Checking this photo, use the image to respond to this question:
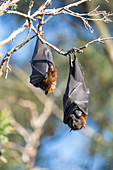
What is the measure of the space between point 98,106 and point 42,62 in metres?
10.7

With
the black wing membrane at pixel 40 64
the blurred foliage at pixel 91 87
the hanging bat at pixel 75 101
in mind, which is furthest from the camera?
the blurred foliage at pixel 91 87

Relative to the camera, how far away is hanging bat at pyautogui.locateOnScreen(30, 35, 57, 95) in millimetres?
5137

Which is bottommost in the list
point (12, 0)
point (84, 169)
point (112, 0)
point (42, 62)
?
point (12, 0)

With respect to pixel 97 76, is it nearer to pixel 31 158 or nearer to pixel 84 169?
pixel 84 169

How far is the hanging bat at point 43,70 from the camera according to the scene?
5.14 metres

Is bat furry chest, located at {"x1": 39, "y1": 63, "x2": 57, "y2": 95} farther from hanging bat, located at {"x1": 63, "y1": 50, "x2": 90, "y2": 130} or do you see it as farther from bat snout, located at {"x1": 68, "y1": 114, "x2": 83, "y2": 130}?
bat snout, located at {"x1": 68, "y1": 114, "x2": 83, "y2": 130}

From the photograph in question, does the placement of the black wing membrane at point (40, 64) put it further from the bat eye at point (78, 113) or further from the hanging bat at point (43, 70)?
the bat eye at point (78, 113)

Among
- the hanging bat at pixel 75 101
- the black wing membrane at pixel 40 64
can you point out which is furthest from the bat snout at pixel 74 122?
the black wing membrane at pixel 40 64

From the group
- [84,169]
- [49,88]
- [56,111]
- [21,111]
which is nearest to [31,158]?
[49,88]

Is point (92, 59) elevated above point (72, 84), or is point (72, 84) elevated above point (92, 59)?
point (92, 59)

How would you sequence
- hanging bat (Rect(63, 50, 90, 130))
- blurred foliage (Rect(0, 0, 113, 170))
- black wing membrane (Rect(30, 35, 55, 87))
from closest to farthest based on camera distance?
hanging bat (Rect(63, 50, 90, 130)) < black wing membrane (Rect(30, 35, 55, 87)) < blurred foliage (Rect(0, 0, 113, 170))

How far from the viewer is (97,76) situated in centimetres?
1518

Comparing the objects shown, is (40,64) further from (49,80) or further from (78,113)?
(78,113)

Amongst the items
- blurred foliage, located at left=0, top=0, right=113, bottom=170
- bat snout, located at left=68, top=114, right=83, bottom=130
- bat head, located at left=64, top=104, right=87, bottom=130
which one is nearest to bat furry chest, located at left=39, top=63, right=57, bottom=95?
bat head, located at left=64, top=104, right=87, bottom=130
